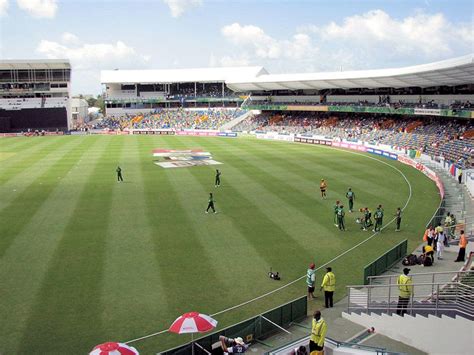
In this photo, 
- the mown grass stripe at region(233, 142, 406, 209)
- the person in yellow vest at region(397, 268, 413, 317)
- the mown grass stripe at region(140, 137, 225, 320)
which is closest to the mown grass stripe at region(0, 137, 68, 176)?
the mown grass stripe at region(140, 137, 225, 320)

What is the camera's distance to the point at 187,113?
100500 millimetres

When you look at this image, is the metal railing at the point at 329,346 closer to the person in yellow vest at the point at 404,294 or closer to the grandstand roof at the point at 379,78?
the person in yellow vest at the point at 404,294

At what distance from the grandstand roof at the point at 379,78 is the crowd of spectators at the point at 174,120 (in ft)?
23.2

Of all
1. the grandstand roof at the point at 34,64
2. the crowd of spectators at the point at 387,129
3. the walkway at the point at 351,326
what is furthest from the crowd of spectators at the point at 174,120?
the walkway at the point at 351,326

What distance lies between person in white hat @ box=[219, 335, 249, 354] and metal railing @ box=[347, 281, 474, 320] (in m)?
3.86

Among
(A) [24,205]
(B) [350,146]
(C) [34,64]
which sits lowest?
(A) [24,205]

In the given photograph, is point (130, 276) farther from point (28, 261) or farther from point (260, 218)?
point (260, 218)

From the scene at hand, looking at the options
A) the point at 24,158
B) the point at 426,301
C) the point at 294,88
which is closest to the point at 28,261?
the point at 426,301

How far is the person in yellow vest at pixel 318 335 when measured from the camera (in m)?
10.3

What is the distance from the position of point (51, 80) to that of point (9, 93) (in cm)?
833

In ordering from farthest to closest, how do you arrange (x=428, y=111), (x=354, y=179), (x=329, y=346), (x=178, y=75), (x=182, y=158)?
(x=178, y=75), (x=428, y=111), (x=182, y=158), (x=354, y=179), (x=329, y=346)

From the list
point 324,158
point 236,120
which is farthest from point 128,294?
point 236,120

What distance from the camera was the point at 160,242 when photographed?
2103 cm

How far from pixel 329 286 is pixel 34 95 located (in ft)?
303
